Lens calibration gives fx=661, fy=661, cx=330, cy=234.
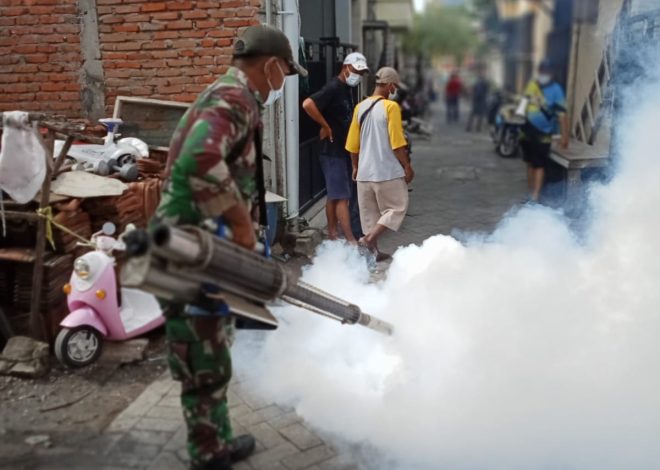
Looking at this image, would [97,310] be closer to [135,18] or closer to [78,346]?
[78,346]

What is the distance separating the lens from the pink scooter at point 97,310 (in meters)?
4.33

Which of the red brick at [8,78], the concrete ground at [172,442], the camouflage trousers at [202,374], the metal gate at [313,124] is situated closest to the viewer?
the camouflage trousers at [202,374]

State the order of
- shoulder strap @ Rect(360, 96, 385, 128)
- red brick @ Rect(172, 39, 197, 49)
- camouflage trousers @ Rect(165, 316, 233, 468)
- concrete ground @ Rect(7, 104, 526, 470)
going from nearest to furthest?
camouflage trousers @ Rect(165, 316, 233, 468) → concrete ground @ Rect(7, 104, 526, 470) → shoulder strap @ Rect(360, 96, 385, 128) → red brick @ Rect(172, 39, 197, 49)

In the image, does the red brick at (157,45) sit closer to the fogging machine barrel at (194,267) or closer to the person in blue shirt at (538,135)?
the fogging machine barrel at (194,267)

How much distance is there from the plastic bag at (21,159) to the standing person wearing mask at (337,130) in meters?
2.84

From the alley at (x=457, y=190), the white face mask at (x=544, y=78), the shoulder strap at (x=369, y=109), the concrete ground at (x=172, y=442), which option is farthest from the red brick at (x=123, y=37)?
the white face mask at (x=544, y=78)

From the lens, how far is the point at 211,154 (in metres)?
2.70

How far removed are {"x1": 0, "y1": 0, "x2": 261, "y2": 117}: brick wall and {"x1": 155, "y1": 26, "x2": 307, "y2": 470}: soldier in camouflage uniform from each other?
3319 mm

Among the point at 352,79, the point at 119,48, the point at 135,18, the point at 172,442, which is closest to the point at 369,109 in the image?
the point at 352,79

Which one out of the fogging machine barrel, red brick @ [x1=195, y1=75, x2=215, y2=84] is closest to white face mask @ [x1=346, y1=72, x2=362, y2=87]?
red brick @ [x1=195, y1=75, x2=215, y2=84]

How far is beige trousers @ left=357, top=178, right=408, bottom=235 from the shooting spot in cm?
637

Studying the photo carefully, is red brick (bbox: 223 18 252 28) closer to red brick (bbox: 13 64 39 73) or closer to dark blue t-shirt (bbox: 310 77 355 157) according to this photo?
dark blue t-shirt (bbox: 310 77 355 157)

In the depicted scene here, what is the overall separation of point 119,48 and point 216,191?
14.5 feet

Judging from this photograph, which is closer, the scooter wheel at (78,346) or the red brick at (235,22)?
the scooter wheel at (78,346)
